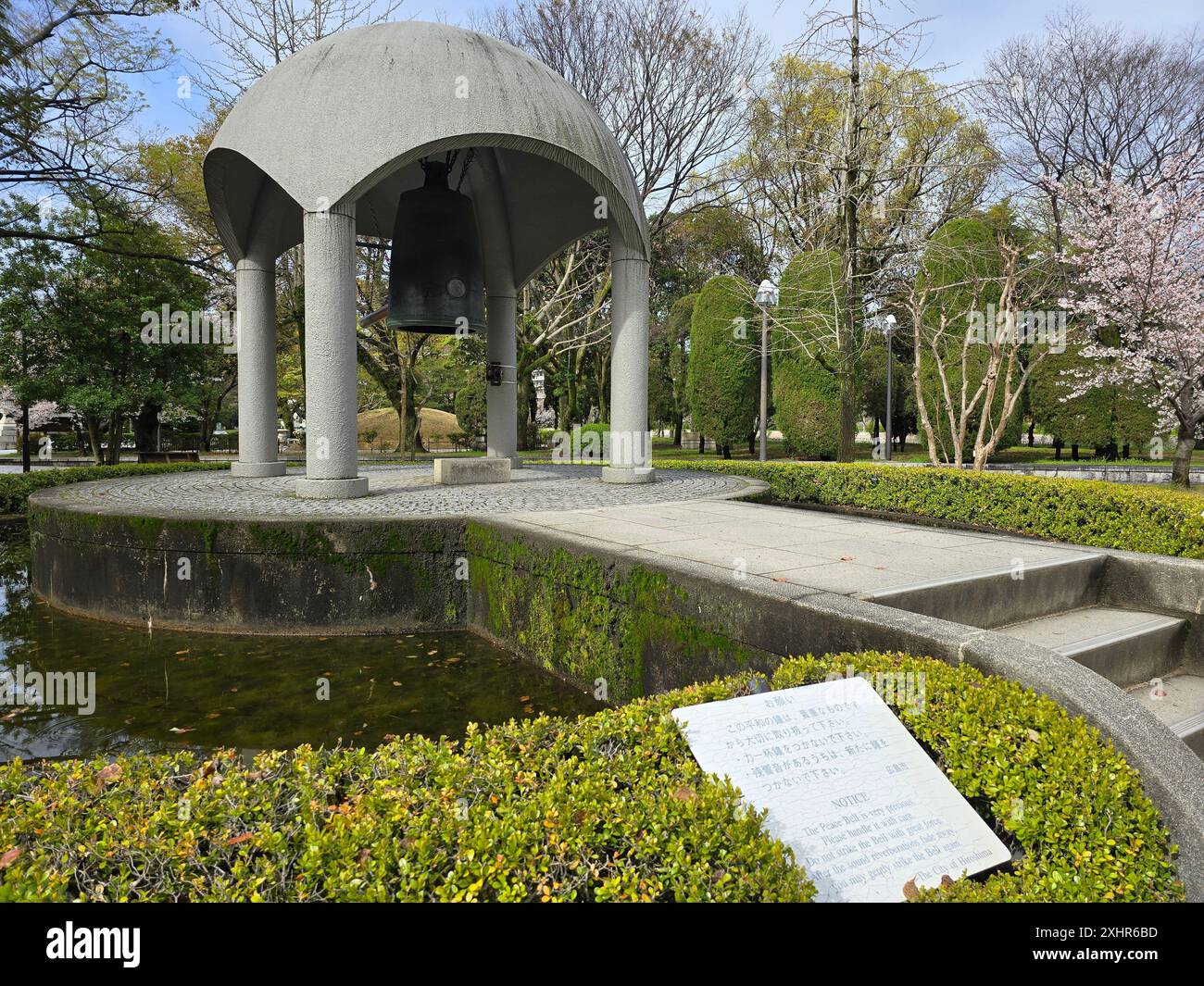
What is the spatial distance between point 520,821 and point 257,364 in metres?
11.0

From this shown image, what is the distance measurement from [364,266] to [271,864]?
25.1 metres

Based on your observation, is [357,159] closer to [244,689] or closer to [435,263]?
[435,263]

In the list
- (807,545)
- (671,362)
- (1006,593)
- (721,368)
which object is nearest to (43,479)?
(807,545)

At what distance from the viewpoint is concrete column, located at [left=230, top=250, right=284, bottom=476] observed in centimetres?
1129

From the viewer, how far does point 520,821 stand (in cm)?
202

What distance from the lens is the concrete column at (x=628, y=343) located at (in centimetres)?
1034

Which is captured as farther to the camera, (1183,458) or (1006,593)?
(1183,458)

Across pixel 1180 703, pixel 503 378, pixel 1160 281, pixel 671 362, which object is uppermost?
pixel 671 362

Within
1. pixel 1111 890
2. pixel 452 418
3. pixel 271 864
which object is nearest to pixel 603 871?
pixel 271 864

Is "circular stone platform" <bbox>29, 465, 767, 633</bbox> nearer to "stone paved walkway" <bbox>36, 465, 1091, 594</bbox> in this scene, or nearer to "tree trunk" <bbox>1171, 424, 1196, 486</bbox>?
"stone paved walkway" <bbox>36, 465, 1091, 594</bbox>

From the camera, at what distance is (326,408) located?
8.42m

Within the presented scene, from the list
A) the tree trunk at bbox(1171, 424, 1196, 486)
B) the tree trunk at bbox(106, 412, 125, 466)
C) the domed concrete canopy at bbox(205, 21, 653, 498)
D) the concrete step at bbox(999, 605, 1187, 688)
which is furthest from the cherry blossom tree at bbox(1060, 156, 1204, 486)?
the tree trunk at bbox(106, 412, 125, 466)

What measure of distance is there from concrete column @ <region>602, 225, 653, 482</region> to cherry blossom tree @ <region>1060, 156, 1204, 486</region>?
36.4ft

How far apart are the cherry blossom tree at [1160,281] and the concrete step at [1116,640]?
1224 cm
